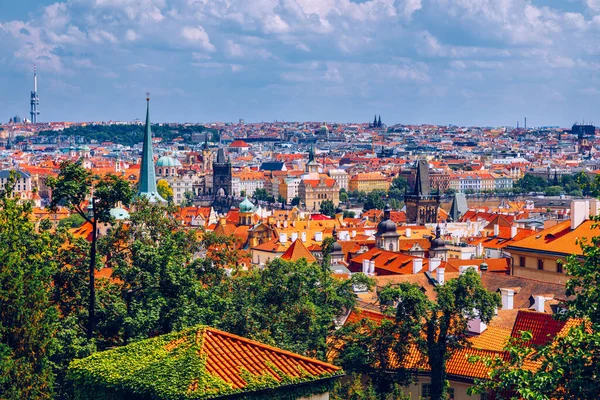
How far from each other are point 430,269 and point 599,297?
26353mm

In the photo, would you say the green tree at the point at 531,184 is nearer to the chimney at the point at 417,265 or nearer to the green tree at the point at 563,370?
the chimney at the point at 417,265

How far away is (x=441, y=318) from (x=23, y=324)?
304 inches

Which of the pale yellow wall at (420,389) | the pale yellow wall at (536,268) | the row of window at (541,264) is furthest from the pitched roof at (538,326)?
the pale yellow wall at (536,268)

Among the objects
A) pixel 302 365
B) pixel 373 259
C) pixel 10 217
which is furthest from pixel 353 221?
pixel 302 365

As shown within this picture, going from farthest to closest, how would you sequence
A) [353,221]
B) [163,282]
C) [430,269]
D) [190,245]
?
[353,221] < [430,269] < [190,245] < [163,282]

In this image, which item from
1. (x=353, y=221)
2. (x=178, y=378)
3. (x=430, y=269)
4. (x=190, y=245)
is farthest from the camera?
(x=353, y=221)

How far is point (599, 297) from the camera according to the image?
1450 centimetres

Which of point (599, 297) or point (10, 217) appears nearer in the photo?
point (599, 297)

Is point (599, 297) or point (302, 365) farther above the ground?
point (599, 297)

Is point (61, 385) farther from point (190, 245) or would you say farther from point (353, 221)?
Result: point (353, 221)

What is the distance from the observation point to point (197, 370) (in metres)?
14.1

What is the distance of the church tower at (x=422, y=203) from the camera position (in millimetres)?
93000

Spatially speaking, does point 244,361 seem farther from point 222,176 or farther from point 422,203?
point 222,176

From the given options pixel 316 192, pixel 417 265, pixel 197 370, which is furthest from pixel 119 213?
pixel 316 192
